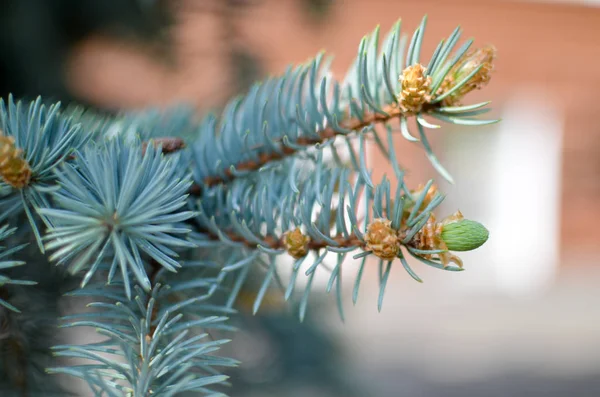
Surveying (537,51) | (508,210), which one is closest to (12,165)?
(508,210)

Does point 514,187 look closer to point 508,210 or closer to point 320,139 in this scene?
point 508,210

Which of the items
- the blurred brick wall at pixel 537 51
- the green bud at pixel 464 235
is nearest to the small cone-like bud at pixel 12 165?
the green bud at pixel 464 235

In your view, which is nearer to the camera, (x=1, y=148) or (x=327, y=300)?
(x=1, y=148)

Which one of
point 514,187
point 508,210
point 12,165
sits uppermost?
point 514,187

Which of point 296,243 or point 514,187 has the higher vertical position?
point 514,187

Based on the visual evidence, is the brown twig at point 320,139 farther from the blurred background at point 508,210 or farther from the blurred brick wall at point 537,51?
the blurred brick wall at point 537,51

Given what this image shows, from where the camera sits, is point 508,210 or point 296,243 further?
point 508,210

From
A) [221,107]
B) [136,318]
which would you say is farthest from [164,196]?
[221,107]

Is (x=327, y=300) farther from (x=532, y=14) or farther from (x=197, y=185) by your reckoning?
(x=532, y=14)
